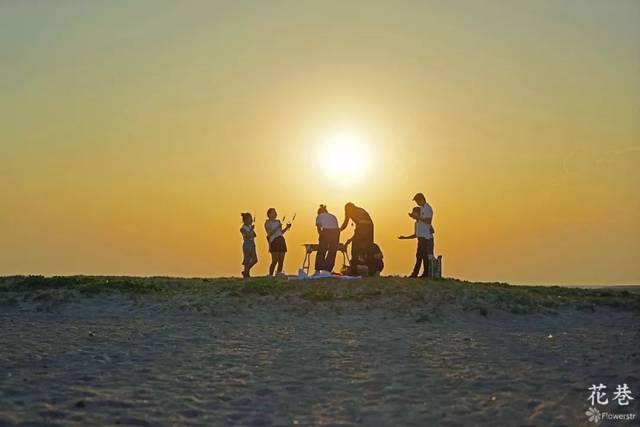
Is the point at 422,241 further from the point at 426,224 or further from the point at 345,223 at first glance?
the point at 345,223

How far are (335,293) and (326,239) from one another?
3938 mm

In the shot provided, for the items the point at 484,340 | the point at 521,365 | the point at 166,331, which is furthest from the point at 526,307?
the point at 166,331

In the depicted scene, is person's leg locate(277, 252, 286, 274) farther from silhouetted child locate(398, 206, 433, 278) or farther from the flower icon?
the flower icon

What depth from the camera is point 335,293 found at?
69.0ft

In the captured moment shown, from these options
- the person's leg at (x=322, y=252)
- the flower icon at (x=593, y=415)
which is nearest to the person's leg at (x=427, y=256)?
the person's leg at (x=322, y=252)

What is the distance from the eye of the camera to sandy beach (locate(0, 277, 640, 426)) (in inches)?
382

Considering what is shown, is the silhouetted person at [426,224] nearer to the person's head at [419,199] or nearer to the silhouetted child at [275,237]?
the person's head at [419,199]

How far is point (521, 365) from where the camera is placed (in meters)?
12.6

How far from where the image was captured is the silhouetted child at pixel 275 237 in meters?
26.5

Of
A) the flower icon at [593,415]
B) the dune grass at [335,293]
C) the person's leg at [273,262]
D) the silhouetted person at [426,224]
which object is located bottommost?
the flower icon at [593,415]

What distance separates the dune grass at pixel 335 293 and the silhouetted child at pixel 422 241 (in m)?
1.00

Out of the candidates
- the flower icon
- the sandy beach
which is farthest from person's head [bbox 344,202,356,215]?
the flower icon

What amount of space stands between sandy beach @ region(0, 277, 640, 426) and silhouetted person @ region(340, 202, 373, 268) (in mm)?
2119

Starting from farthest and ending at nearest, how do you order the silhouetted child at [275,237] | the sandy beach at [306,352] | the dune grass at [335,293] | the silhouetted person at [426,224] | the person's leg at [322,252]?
1. the silhouetted child at [275,237]
2. the person's leg at [322,252]
3. the silhouetted person at [426,224]
4. the dune grass at [335,293]
5. the sandy beach at [306,352]
